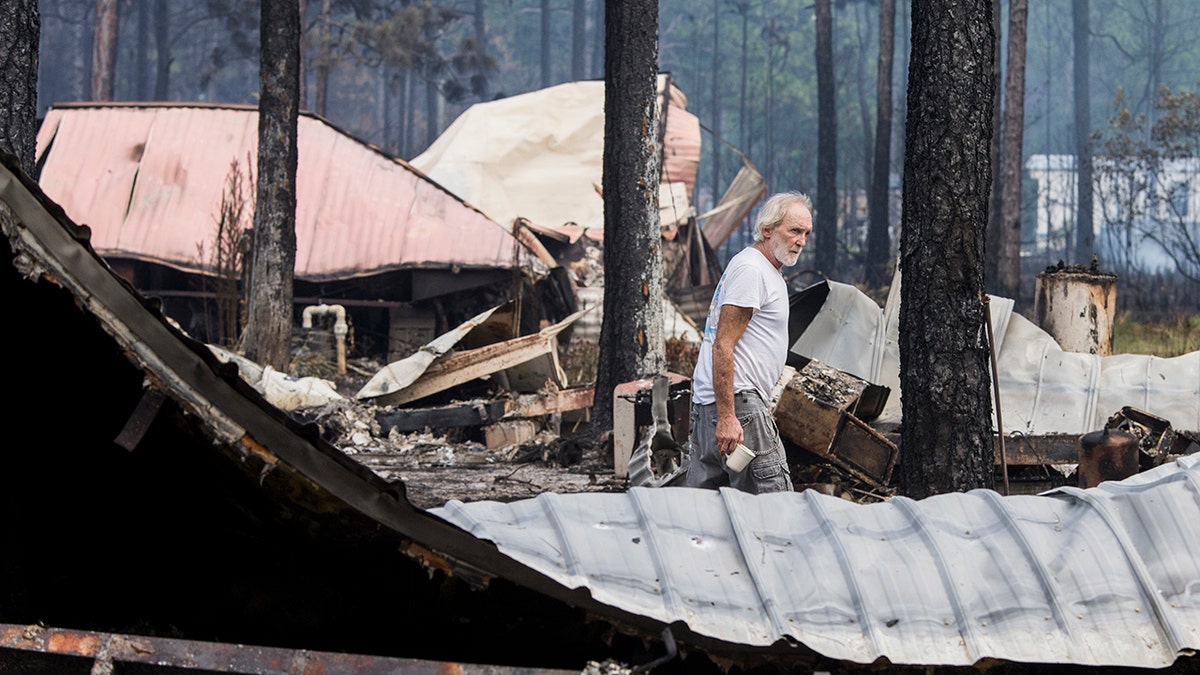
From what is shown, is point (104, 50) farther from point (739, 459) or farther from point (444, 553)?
point (444, 553)

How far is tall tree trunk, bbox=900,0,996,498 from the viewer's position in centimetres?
547

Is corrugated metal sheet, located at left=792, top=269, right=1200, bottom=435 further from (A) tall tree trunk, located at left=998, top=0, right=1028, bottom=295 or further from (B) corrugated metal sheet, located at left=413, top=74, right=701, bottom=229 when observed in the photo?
(A) tall tree trunk, located at left=998, top=0, right=1028, bottom=295

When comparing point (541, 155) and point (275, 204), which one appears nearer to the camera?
point (275, 204)

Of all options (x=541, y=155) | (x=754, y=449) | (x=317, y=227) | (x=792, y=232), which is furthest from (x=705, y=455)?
(x=541, y=155)

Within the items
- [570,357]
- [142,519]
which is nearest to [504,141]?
[570,357]

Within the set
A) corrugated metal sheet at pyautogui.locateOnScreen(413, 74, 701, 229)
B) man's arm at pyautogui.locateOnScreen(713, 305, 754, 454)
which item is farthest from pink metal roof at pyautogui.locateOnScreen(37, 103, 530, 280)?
man's arm at pyautogui.locateOnScreen(713, 305, 754, 454)

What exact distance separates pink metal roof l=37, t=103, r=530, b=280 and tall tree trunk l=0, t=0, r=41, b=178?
8548mm

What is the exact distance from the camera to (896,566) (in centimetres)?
293

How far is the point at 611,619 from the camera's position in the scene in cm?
274

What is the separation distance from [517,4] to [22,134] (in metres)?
62.6

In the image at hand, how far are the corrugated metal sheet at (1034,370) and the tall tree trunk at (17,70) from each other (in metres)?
5.33

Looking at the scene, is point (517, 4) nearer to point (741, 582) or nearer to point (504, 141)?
point (504, 141)

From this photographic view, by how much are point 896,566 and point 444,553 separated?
43.1 inches

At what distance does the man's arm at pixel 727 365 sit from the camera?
4883 millimetres
